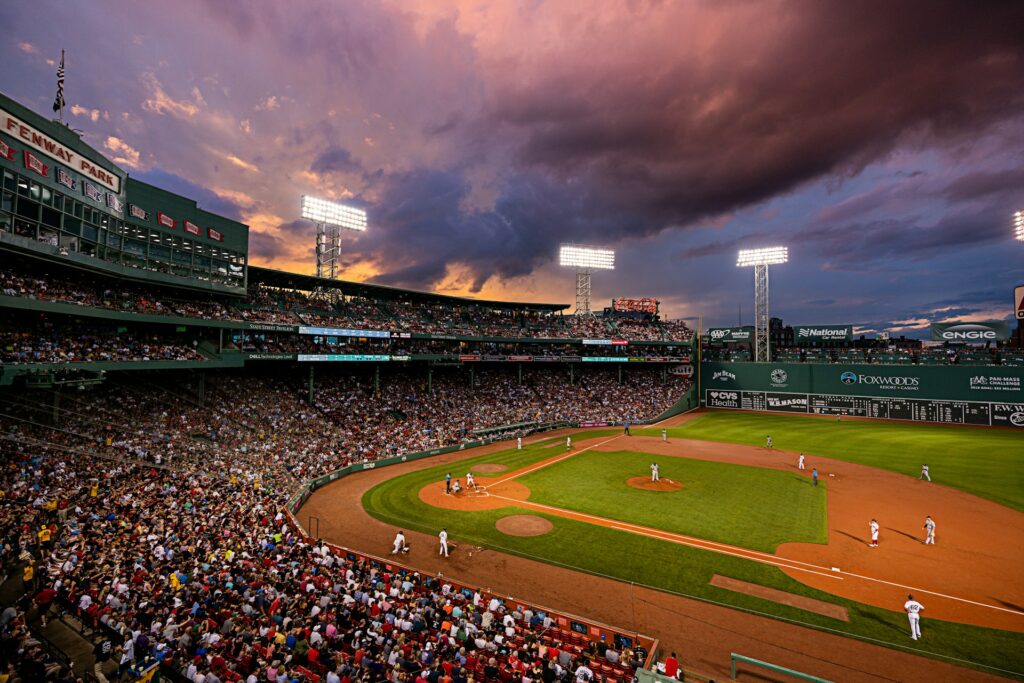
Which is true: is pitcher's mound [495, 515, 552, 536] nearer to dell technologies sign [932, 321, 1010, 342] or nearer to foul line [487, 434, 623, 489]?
foul line [487, 434, 623, 489]

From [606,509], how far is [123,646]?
19856 millimetres

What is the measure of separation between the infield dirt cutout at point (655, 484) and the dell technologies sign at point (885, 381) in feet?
124

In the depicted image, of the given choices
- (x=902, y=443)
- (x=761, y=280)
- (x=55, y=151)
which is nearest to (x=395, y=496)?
(x=55, y=151)

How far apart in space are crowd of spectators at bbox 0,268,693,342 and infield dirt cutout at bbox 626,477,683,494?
28896 mm

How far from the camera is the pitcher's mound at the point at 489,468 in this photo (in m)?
32.2

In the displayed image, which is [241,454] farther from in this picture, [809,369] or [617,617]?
[809,369]

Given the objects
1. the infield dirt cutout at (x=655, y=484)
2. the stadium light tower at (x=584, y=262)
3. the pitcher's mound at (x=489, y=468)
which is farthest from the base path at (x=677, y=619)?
the stadium light tower at (x=584, y=262)

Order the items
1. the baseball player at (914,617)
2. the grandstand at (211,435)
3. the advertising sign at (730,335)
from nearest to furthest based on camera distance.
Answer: the grandstand at (211,435)
the baseball player at (914,617)
the advertising sign at (730,335)

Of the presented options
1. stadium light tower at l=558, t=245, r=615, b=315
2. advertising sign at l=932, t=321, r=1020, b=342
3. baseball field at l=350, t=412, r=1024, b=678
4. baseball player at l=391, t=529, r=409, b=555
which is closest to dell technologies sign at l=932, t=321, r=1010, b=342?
advertising sign at l=932, t=321, r=1020, b=342

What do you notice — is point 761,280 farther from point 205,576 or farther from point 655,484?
point 205,576

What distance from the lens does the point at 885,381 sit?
2009 inches

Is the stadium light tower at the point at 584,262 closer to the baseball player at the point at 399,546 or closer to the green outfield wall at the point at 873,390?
the green outfield wall at the point at 873,390

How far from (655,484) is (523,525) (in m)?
10.6

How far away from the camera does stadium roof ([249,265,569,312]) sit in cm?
4269
